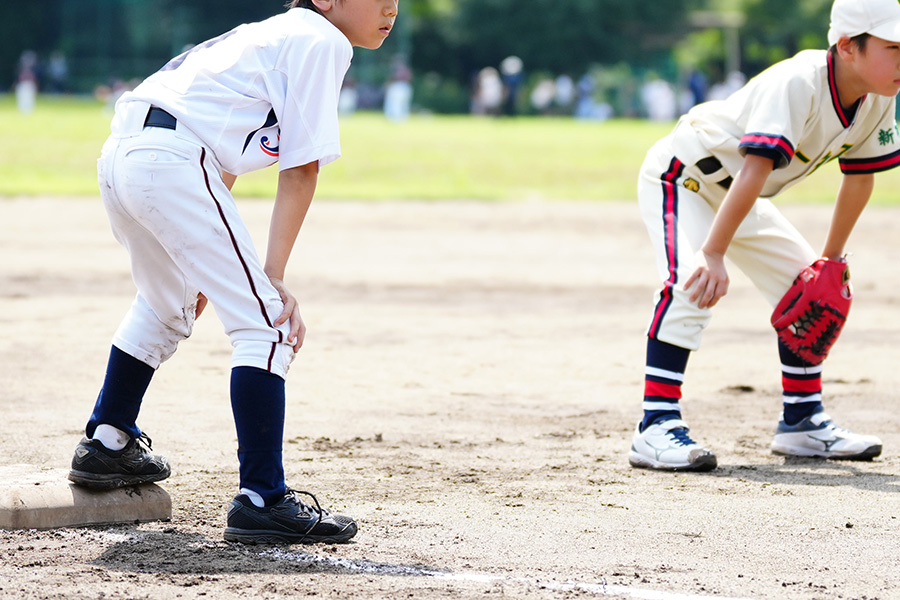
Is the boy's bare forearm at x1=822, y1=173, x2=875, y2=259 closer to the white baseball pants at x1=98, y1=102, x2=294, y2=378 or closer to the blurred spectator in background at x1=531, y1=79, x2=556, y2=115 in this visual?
the white baseball pants at x1=98, y1=102, x2=294, y2=378

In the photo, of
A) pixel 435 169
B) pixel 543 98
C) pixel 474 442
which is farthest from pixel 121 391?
pixel 543 98

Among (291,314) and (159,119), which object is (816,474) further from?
(159,119)

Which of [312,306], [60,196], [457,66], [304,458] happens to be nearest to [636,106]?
[457,66]

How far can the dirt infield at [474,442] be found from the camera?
9.32ft

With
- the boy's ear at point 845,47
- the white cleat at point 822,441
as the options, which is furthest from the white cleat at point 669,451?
the boy's ear at point 845,47

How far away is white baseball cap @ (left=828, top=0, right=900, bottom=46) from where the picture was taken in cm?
378

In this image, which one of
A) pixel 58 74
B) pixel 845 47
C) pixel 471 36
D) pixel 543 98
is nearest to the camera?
pixel 845 47

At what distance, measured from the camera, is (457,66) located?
56.9m

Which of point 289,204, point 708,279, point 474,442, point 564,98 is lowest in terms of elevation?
point 474,442

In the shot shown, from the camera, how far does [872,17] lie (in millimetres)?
3795

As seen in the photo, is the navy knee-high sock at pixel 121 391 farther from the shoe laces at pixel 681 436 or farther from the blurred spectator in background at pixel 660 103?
the blurred spectator in background at pixel 660 103

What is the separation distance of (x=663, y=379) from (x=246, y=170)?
182cm

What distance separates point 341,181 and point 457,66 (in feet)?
137

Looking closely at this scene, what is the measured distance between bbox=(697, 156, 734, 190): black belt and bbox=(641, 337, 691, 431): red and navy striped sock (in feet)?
2.03
